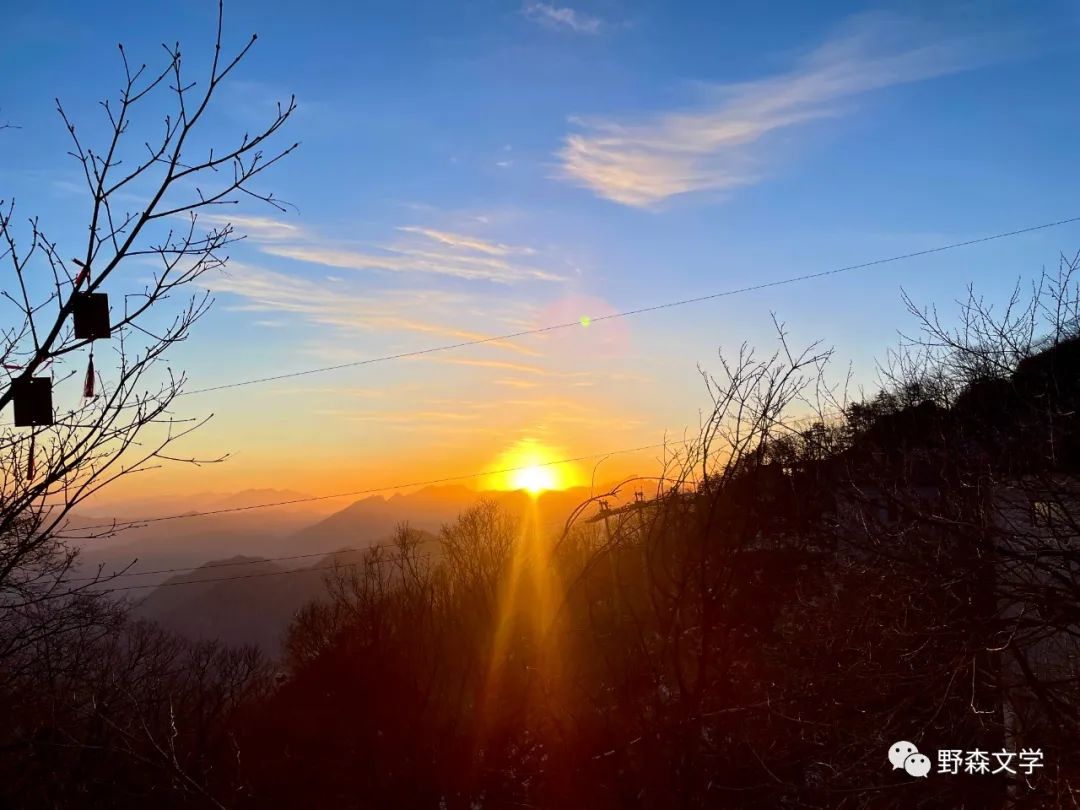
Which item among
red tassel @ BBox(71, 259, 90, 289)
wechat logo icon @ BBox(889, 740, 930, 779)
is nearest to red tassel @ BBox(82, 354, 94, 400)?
red tassel @ BBox(71, 259, 90, 289)

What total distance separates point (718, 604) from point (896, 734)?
380 cm

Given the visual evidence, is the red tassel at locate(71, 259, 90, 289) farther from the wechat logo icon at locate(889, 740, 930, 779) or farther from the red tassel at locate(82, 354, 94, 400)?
the wechat logo icon at locate(889, 740, 930, 779)

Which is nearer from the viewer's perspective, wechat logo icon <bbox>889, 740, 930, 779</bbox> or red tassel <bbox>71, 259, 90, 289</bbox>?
red tassel <bbox>71, 259, 90, 289</bbox>

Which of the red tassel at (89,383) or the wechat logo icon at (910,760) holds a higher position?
the red tassel at (89,383)

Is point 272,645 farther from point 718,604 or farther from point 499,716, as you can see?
point 718,604

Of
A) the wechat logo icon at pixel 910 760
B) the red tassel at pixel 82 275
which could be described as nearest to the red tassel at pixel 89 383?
the red tassel at pixel 82 275

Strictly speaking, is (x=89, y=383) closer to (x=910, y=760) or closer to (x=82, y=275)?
(x=82, y=275)

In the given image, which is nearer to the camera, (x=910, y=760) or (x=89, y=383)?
(x=89, y=383)

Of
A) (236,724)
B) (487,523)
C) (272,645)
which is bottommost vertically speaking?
(272,645)

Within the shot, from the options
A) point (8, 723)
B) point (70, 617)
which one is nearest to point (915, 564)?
point (70, 617)

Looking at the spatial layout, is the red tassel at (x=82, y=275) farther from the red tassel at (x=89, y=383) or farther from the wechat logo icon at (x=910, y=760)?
the wechat logo icon at (x=910, y=760)

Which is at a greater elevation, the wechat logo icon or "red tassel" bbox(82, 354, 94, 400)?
"red tassel" bbox(82, 354, 94, 400)

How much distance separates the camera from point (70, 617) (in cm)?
449

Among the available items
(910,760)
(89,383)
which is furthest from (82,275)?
(910,760)
